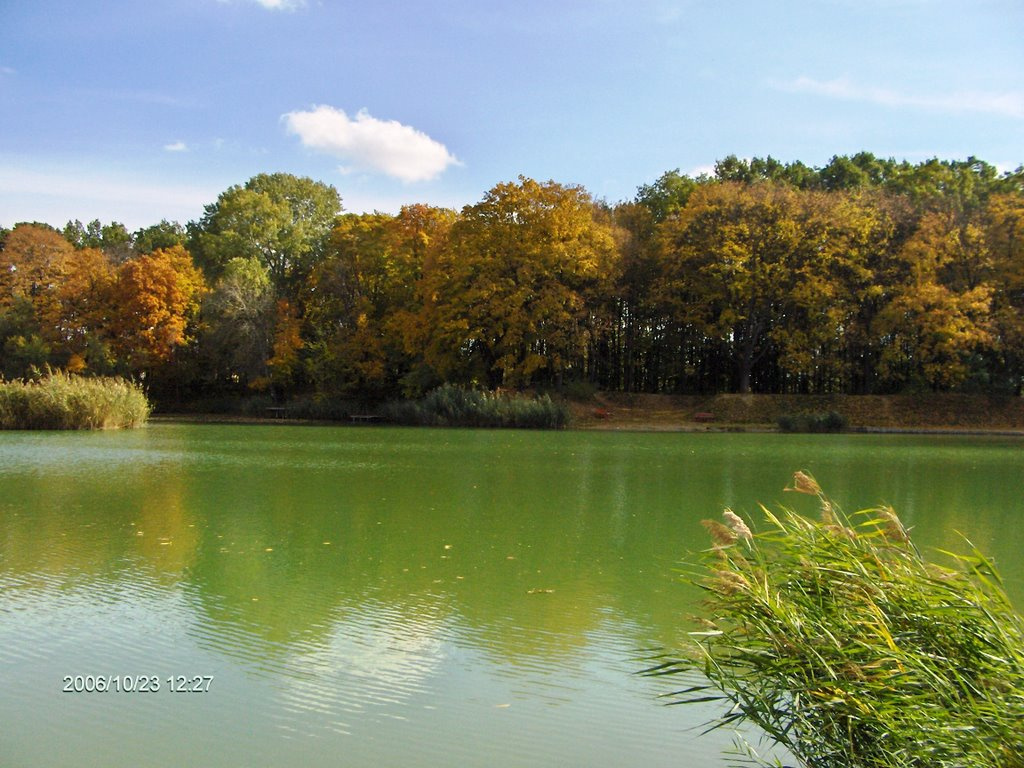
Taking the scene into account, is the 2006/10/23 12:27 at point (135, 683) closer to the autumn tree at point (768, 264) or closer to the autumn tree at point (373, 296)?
the autumn tree at point (768, 264)

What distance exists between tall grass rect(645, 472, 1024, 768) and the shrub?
2572 centimetres

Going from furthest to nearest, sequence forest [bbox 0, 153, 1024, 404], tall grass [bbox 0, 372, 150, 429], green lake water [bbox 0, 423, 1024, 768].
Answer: forest [bbox 0, 153, 1024, 404]
tall grass [bbox 0, 372, 150, 429]
green lake water [bbox 0, 423, 1024, 768]

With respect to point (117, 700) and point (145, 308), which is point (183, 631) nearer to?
point (117, 700)

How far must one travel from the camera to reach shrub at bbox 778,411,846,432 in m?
28.2

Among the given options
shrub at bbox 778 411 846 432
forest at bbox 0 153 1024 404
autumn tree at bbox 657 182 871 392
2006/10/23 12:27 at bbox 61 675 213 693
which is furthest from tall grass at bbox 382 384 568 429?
2006/10/23 12:27 at bbox 61 675 213 693

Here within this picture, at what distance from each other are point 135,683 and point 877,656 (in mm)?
3545

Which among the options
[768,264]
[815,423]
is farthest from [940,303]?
[815,423]

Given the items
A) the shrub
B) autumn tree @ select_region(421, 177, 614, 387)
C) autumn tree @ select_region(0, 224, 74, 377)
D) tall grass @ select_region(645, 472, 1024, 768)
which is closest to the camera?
tall grass @ select_region(645, 472, 1024, 768)

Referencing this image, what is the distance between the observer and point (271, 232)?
43.8 metres

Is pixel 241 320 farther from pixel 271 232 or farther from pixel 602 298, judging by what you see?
pixel 602 298

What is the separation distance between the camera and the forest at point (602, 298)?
30969 millimetres

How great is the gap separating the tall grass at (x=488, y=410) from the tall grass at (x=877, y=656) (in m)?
24.8

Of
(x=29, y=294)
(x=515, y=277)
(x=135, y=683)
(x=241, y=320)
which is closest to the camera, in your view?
(x=135, y=683)

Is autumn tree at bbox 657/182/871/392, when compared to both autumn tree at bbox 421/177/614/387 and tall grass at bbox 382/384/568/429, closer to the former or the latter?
autumn tree at bbox 421/177/614/387
